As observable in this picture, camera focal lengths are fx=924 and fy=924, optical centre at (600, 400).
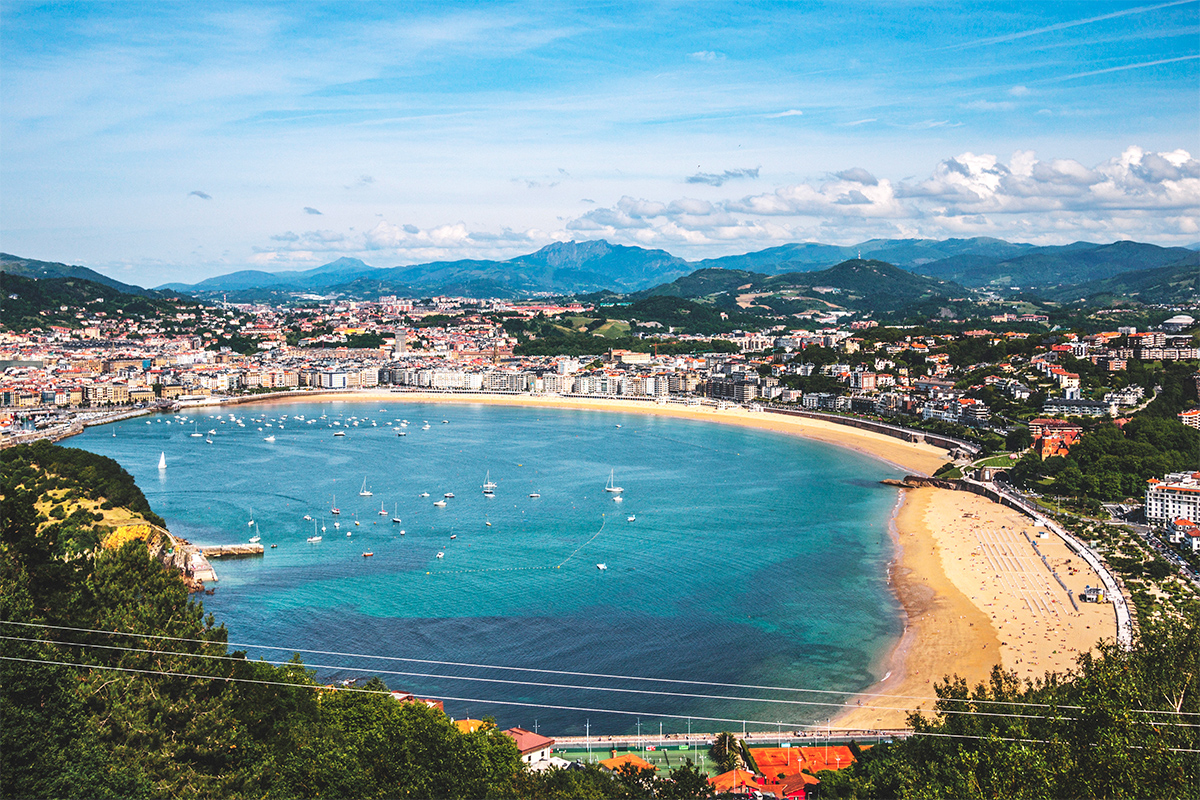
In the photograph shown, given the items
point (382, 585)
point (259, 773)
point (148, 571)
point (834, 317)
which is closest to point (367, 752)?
point (259, 773)

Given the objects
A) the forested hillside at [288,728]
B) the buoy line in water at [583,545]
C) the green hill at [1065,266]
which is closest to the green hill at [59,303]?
the buoy line in water at [583,545]

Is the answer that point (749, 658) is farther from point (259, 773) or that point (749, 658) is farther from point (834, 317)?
point (834, 317)

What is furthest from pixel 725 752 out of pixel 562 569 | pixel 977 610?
pixel 562 569

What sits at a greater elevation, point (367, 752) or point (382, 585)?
point (367, 752)

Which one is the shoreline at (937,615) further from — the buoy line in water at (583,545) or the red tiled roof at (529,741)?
the buoy line in water at (583,545)

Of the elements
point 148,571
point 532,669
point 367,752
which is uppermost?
point 148,571

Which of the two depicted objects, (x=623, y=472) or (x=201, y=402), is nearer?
(x=623, y=472)
